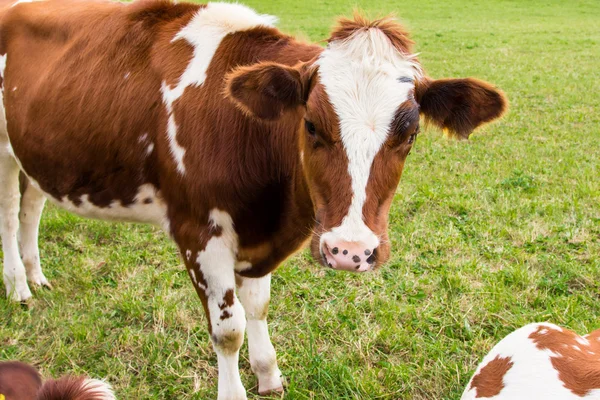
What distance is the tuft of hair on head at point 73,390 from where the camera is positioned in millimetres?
1839

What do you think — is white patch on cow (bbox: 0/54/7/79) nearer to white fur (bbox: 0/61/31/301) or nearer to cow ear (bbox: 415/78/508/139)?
white fur (bbox: 0/61/31/301)

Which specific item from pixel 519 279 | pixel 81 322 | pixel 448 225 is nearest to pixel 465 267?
pixel 519 279

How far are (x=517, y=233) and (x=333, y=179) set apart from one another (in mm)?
3225

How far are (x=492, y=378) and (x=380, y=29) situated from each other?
1.74 m

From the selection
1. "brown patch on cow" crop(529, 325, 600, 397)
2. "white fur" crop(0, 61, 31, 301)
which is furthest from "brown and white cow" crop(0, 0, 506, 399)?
"brown patch on cow" crop(529, 325, 600, 397)

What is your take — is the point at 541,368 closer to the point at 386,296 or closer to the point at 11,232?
the point at 386,296

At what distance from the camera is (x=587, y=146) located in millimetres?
7281

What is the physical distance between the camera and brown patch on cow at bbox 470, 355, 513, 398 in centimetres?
252

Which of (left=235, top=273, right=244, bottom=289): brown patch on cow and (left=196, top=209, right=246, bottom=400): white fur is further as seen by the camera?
(left=235, top=273, right=244, bottom=289): brown patch on cow

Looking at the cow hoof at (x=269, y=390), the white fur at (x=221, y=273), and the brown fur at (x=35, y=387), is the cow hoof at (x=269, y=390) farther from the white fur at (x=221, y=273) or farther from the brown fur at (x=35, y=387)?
the brown fur at (x=35, y=387)

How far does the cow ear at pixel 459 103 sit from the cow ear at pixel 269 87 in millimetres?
545

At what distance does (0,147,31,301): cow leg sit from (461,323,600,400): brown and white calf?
11.2 ft

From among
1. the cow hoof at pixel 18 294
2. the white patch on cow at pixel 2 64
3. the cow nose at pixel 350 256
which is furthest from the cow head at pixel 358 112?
the cow hoof at pixel 18 294

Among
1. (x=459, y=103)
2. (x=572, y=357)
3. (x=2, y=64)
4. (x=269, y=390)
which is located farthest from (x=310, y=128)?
(x=2, y=64)
